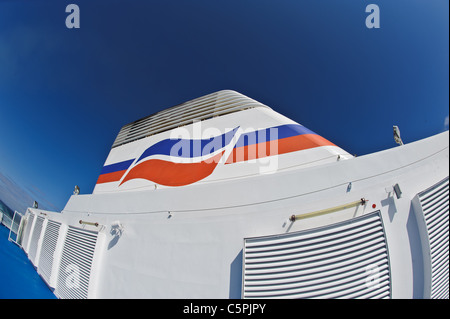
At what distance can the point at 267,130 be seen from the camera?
307cm

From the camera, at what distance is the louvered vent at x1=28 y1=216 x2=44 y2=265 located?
4.32m

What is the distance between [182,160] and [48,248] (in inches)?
156

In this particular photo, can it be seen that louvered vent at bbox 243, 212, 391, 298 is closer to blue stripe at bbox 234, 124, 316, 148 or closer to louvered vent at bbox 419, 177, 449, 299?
louvered vent at bbox 419, 177, 449, 299

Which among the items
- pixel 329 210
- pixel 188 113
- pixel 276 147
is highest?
pixel 188 113

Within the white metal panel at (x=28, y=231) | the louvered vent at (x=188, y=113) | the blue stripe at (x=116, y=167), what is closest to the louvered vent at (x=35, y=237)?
the white metal panel at (x=28, y=231)

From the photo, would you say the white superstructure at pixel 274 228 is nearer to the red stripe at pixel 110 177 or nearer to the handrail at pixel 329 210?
the handrail at pixel 329 210

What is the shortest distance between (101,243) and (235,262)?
2.40m

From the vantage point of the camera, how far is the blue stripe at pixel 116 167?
168 inches

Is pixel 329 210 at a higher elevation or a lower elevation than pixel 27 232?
higher

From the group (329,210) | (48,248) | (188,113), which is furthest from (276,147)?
(48,248)

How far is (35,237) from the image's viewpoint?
15.3ft

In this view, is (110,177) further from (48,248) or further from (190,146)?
(190,146)

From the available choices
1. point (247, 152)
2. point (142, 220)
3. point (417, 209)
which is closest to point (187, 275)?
point (142, 220)

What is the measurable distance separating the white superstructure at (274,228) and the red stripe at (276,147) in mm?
19
